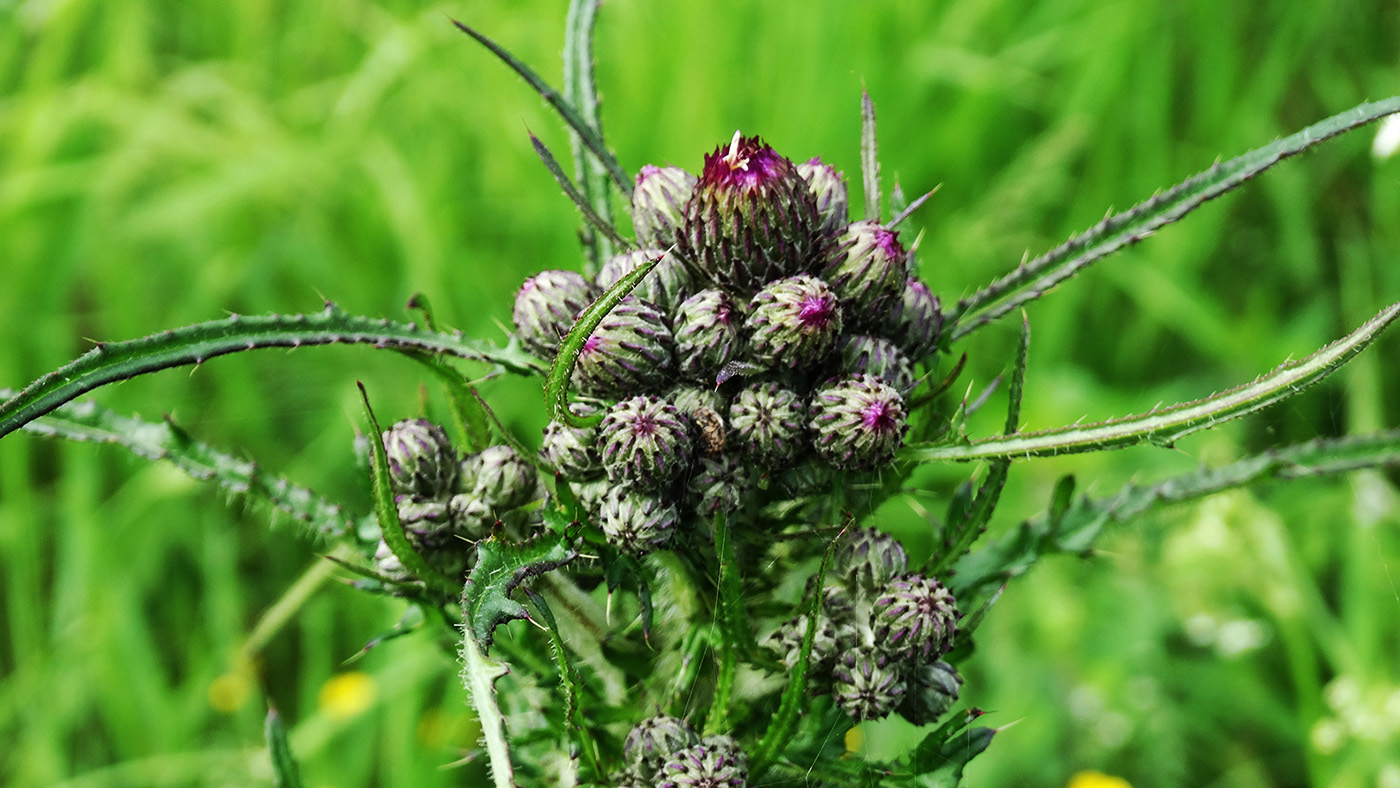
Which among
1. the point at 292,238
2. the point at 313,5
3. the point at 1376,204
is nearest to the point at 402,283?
the point at 292,238

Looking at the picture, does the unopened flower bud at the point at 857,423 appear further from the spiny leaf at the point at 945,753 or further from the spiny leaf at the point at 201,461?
the spiny leaf at the point at 201,461

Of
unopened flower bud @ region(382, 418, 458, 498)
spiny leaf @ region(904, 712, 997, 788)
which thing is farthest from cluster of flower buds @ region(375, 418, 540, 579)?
spiny leaf @ region(904, 712, 997, 788)

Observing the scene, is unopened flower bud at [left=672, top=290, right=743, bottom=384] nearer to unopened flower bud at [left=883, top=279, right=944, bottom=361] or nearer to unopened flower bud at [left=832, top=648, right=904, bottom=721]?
unopened flower bud at [left=883, top=279, right=944, bottom=361]

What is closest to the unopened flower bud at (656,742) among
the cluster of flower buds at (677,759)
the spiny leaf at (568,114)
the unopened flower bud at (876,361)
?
the cluster of flower buds at (677,759)

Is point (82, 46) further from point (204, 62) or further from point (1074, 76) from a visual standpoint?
point (1074, 76)

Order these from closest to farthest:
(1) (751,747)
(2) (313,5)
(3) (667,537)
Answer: (3) (667,537) < (1) (751,747) < (2) (313,5)

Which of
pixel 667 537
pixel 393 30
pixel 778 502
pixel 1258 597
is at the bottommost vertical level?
pixel 667 537

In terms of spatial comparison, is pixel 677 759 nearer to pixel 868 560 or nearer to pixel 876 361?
pixel 868 560
